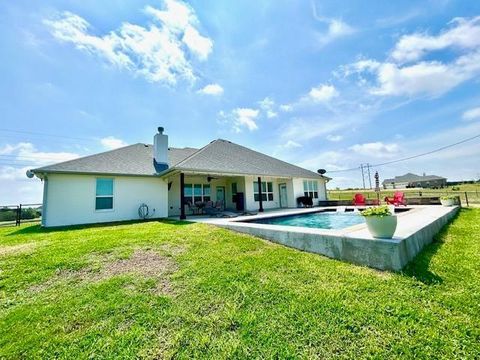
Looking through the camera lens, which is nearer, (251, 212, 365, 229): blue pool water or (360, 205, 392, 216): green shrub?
(360, 205, 392, 216): green shrub

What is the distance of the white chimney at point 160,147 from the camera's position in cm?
1588

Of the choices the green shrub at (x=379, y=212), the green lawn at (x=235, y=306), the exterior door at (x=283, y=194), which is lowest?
the green lawn at (x=235, y=306)

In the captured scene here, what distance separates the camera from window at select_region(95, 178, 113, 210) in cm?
1251

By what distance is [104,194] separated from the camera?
12.7 meters

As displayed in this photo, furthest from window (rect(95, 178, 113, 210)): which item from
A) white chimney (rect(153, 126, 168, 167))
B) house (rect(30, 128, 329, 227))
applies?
white chimney (rect(153, 126, 168, 167))

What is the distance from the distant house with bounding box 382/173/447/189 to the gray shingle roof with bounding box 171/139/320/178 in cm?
6774

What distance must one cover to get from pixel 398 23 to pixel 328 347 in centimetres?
1263

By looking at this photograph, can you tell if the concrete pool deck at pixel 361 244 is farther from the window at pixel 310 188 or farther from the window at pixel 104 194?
the window at pixel 310 188

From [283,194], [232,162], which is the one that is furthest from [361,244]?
[283,194]

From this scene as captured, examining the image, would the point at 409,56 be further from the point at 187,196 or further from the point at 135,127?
the point at 135,127

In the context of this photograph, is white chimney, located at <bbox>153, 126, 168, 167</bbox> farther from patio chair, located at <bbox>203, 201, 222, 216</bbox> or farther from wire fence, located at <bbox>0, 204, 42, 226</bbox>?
wire fence, located at <bbox>0, 204, 42, 226</bbox>

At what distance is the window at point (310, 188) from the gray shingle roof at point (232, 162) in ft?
2.16

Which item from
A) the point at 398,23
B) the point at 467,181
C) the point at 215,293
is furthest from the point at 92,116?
the point at 467,181

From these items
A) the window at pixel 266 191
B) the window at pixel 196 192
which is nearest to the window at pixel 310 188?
the window at pixel 266 191
